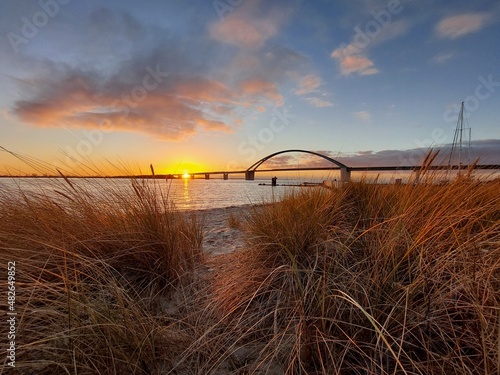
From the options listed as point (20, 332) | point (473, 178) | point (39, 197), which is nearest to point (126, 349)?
point (20, 332)

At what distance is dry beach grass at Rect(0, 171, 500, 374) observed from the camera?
1.11 m

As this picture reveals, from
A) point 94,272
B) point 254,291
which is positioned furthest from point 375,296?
point 94,272

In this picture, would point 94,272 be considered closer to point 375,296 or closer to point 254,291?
point 254,291

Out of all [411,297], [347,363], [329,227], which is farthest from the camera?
[329,227]

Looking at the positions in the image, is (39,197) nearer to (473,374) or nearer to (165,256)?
(165,256)

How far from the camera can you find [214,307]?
1.64 meters

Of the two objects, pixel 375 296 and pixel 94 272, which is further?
pixel 94 272

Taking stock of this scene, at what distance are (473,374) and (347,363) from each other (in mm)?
480

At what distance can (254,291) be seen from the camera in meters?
1.73

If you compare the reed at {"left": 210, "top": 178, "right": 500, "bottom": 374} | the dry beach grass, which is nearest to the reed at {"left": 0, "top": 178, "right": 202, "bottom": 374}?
the dry beach grass

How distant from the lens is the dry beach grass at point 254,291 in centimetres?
111

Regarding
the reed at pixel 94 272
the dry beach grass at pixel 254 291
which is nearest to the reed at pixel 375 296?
the dry beach grass at pixel 254 291

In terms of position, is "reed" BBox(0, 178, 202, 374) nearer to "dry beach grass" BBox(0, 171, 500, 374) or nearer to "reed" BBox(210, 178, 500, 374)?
"dry beach grass" BBox(0, 171, 500, 374)

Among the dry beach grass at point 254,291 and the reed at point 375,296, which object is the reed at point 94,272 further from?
the reed at point 375,296
